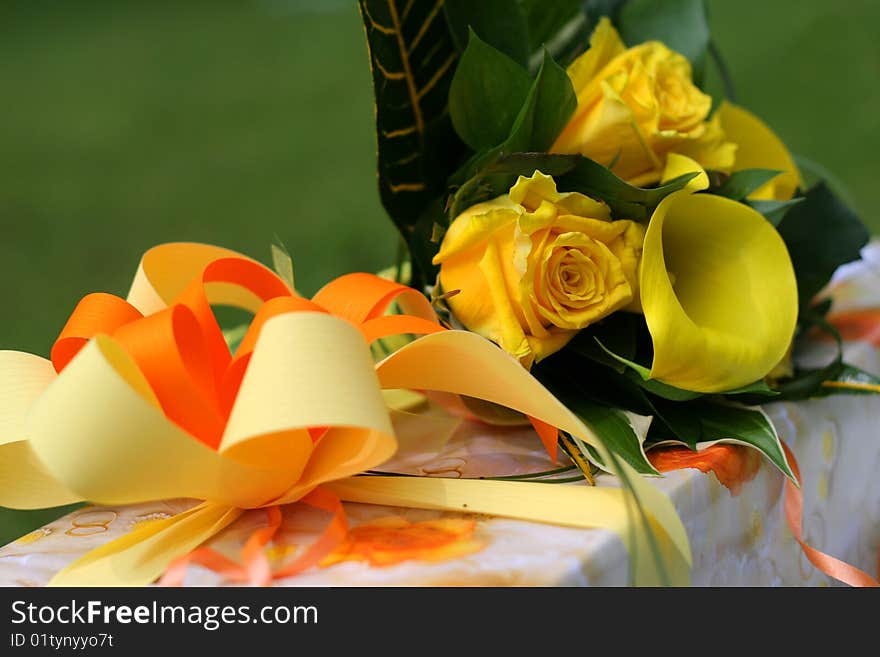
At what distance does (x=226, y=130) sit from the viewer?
8.07 feet

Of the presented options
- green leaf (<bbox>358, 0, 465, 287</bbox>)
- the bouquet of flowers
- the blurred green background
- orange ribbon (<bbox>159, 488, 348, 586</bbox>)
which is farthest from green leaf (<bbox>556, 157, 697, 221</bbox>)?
the blurred green background

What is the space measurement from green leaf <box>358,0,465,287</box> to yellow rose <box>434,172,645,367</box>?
0.09 m

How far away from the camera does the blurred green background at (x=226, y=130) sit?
6.12 feet

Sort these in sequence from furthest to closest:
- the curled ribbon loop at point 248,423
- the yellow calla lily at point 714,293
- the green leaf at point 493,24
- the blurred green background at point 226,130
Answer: the blurred green background at point 226,130, the green leaf at point 493,24, the yellow calla lily at point 714,293, the curled ribbon loop at point 248,423

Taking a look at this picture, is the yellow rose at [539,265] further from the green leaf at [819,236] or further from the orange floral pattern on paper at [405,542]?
the green leaf at [819,236]

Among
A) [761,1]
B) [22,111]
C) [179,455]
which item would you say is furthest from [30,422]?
[761,1]

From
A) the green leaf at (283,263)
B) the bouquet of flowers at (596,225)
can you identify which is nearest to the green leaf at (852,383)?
the bouquet of flowers at (596,225)

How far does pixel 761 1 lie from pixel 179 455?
2.72m

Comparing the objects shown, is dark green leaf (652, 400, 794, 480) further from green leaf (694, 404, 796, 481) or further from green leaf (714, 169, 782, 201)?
green leaf (714, 169, 782, 201)

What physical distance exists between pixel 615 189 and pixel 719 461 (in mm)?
153

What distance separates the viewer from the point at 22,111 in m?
2.56

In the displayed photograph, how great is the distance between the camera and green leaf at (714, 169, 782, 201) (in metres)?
0.56

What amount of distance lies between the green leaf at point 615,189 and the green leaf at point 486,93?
52mm
